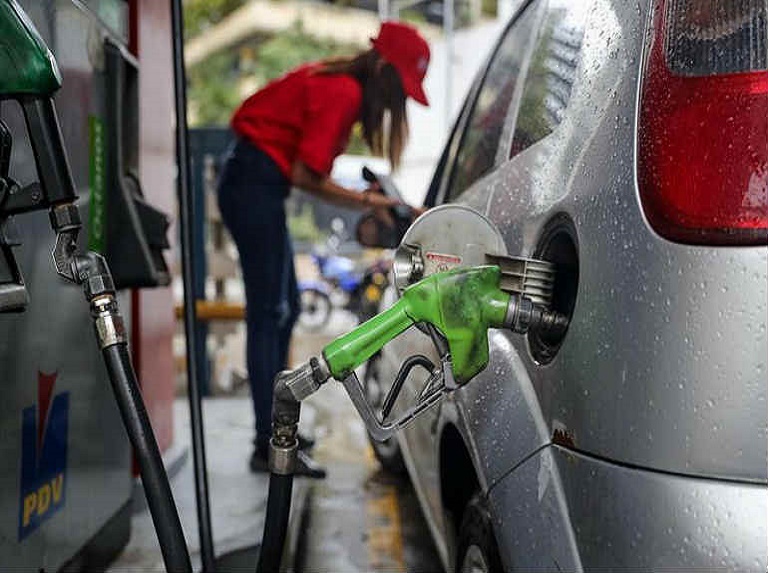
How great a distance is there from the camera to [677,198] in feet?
4.04

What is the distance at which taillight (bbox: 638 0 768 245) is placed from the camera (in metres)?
1.20

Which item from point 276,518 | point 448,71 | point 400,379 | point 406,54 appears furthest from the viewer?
point 448,71

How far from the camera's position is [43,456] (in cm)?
223

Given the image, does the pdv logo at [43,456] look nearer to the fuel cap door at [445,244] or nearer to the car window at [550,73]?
the fuel cap door at [445,244]

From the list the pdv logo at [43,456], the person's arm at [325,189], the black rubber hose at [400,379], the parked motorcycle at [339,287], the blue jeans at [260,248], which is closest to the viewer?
the black rubber hose at [400,379]

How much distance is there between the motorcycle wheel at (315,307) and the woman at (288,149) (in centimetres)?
854

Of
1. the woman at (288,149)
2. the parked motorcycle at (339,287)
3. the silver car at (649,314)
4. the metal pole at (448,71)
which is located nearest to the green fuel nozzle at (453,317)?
the silver car at (649,314)

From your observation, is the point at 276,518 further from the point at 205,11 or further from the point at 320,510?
the point at 205,11

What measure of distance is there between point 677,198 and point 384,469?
3248 mm

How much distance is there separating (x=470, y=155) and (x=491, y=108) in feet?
0.68

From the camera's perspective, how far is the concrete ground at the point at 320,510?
10.1ft

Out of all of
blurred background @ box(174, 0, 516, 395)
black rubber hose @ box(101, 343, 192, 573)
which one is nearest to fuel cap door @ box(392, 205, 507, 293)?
black rubber hose @ box(101, 343, 192, 573)

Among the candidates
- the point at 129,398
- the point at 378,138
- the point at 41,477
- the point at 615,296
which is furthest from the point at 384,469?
the point at 615,296

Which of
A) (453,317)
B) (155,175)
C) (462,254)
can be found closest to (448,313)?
(453,317)
